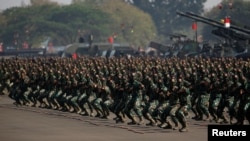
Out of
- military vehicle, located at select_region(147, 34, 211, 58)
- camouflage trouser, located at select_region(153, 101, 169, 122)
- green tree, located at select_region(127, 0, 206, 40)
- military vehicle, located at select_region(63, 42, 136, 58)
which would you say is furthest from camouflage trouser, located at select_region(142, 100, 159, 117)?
green tree, located at select_region(127, 0, 206, 40)

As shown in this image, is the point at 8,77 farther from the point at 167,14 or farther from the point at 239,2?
the point at 167,14

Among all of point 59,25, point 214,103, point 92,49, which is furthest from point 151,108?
point 59,25

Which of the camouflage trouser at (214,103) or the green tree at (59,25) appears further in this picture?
the green tree at (59,25)

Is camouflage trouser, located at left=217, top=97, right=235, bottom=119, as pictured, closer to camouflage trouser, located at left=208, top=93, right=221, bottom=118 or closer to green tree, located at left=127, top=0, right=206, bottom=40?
camouflage trouser, located at left=208, top=93, right=221, bottom=118

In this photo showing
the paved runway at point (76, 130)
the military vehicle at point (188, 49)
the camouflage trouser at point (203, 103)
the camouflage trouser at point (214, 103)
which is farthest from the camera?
the military vehicle at point (188, 49)

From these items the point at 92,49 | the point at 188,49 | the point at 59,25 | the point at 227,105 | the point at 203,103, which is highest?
the point at 59,25

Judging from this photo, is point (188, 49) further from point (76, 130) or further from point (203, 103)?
point (76, 130)

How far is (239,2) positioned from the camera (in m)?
115

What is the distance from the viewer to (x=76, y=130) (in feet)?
91.0

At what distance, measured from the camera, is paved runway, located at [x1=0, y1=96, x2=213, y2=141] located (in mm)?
25266

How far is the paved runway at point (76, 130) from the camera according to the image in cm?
2527

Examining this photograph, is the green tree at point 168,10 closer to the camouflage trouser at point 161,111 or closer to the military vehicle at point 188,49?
the military vehicle at point 188,49

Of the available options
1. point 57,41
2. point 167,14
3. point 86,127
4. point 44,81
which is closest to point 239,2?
point 57,41

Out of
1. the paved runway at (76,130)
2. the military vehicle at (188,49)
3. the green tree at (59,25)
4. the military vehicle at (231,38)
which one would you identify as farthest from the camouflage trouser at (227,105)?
the green tree at (59,25)
